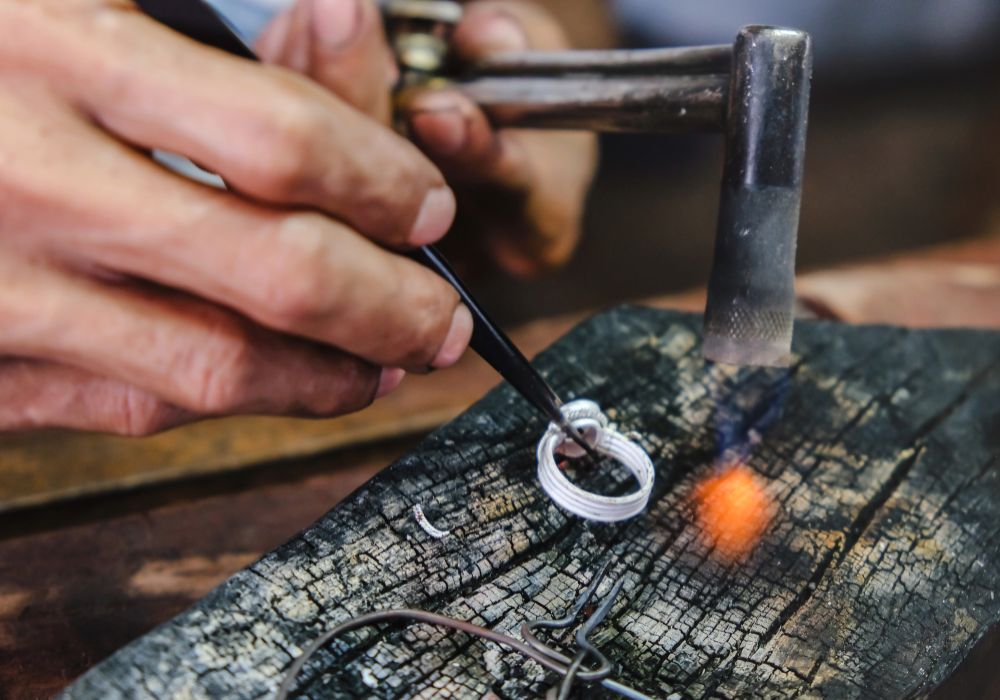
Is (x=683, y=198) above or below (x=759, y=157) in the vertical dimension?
below

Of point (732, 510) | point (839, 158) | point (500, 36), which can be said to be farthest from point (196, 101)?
point (839, 158)

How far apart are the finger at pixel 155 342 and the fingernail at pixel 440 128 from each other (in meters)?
0.69

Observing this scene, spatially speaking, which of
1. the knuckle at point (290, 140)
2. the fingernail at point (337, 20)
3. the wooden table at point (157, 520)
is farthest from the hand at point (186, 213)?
the fingernail at point (337, 20)

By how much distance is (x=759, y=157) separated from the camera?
3.34ft

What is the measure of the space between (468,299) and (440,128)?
62cm

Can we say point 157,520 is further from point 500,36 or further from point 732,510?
point 500,36

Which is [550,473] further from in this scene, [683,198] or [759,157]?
[683,198]

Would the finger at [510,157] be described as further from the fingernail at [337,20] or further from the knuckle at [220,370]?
the knuckle at [220,370]

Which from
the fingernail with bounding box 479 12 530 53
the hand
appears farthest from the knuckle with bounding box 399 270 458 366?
the fingernail with bounding box 479 12 530 53

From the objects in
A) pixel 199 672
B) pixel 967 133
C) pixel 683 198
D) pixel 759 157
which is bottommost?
pixel 683 198

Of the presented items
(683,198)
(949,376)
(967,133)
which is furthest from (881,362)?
(967,133)

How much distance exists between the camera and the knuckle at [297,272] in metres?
0.78

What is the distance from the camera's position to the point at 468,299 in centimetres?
100

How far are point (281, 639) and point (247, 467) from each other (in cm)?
61
